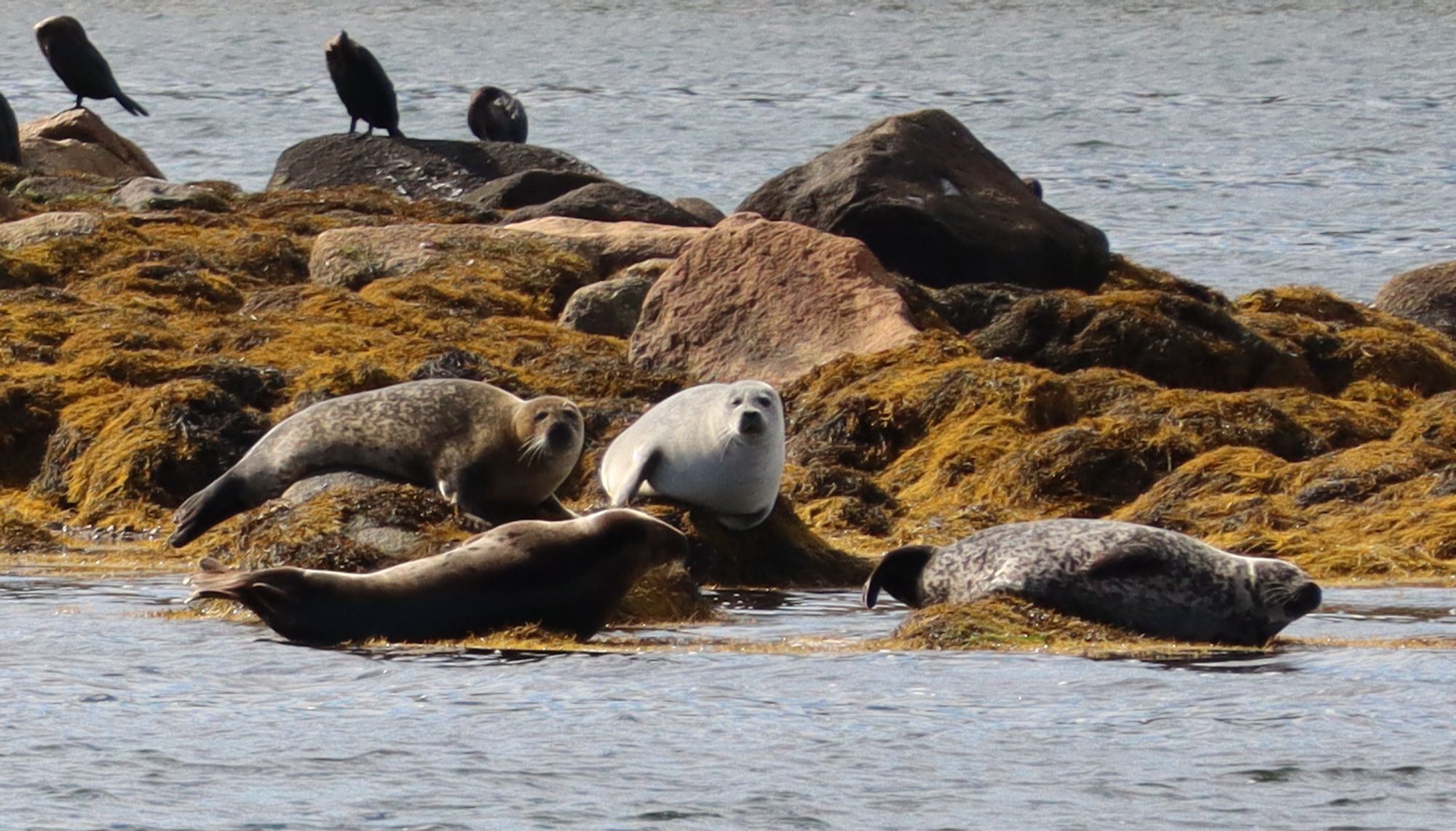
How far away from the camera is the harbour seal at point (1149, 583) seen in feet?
25.7

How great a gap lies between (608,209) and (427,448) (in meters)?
11.5

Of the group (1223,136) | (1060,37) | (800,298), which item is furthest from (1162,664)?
(1060,37)

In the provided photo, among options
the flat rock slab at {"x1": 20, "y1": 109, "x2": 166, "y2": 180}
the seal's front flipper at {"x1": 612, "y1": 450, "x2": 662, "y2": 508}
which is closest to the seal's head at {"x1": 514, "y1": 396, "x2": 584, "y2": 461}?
the seal's front flipper at {"x1": 612, "y1": 450, "x2": 662, "y2": 508}

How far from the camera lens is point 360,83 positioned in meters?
25.6

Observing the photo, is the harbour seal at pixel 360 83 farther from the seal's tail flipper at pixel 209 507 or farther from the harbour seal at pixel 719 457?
the harbour seal at pixel 719 457

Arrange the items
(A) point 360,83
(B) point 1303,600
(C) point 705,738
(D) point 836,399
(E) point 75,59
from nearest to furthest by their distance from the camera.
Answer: (C) point 705,738
(B) point 1303,600
(D) point 836,399
(A) point 360,83
(E) point 75,59

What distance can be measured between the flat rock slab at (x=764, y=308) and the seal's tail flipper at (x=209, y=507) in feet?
16.0

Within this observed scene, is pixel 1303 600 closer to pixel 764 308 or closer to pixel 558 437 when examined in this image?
pixel 558 437

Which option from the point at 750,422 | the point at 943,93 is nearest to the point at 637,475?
the point at 750,422

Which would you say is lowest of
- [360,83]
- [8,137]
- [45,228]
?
[45,228]

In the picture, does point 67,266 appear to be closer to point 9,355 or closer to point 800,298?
point 9,355

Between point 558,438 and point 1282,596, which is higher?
point 558,438

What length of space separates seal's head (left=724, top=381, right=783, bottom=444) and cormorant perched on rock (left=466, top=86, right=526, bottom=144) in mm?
21484

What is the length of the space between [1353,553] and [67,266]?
403 inches
